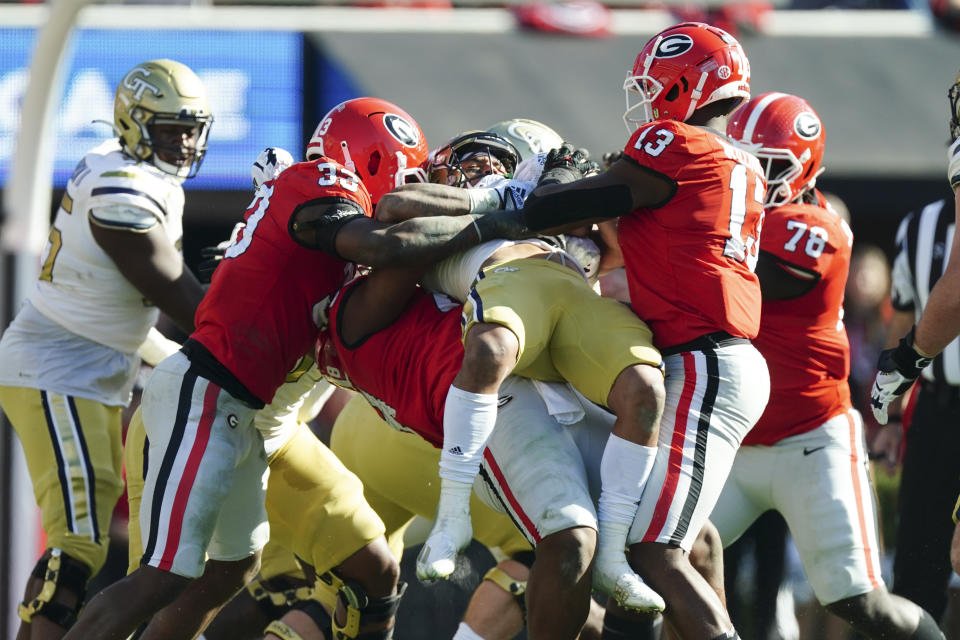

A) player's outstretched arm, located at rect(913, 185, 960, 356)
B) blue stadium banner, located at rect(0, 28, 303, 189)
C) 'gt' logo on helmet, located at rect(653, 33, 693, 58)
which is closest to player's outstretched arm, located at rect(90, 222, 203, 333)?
'gt' logo on helmet, located at rect(653, 33, 693, 58)

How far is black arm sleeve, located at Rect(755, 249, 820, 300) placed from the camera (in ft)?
16.5

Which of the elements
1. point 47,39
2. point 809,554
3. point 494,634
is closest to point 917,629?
point 809,554

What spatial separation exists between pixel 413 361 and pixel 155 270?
1389mm

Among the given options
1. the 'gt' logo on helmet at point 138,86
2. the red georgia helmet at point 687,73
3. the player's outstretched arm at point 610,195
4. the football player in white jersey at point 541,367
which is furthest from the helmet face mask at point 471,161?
the 'gt' logo on helmet at point 138,86

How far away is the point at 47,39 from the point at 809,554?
157 inches

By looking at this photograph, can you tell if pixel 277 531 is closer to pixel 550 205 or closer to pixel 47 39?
pixel 550 205

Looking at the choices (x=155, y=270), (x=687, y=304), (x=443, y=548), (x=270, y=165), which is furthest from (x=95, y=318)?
(x=687, y=304)

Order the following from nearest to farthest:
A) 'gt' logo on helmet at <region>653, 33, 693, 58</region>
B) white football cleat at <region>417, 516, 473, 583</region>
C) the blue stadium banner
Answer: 1. white football cleat at <region>417, 516, 473, 583</region>
2. 'gt' logo on helmet at <region>653, 33, 693, 58</region>
3. the blue stadium banner

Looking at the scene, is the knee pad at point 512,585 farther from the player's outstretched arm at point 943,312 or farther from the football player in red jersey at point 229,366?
the player's outstretched arm at point 943,312

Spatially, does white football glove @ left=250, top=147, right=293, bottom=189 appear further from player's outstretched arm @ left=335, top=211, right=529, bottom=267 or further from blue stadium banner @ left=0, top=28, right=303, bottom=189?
blue stadium banner @ left=0, top=28, right=303, bottom=189

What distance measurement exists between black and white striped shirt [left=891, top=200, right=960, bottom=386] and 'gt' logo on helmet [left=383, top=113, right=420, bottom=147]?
2.45 metres

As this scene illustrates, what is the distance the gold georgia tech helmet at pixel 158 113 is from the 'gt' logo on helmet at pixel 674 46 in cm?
209

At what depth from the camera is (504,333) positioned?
13.3 feet

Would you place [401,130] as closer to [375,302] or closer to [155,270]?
[375,302]
